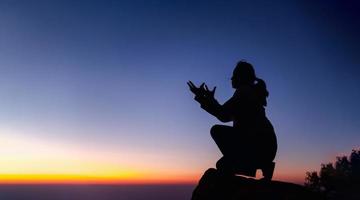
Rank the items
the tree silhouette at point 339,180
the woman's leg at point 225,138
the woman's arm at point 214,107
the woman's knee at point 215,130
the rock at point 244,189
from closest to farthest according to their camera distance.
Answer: the woman's arm at point 214,107 < the rock at point 244,189 < the woman's leg at point 225,138 < the woman's knee at point 215,130 < the tree silhouette at point 339,180

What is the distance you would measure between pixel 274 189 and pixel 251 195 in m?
0.52

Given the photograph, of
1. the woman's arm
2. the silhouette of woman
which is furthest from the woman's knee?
the woman's arm

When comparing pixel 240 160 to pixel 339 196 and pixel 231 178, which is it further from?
pixel 339 196

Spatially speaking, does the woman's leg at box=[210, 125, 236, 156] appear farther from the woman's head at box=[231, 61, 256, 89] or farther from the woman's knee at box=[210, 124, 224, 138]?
the woman's head at box=[231, 61, 256, 89]

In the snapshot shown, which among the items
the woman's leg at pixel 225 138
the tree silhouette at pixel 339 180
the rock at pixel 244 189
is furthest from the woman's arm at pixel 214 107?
the tree silhouette at pixel 339 180

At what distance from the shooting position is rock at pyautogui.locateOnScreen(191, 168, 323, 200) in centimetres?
767

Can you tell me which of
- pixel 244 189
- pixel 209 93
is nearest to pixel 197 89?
pixel 209 93

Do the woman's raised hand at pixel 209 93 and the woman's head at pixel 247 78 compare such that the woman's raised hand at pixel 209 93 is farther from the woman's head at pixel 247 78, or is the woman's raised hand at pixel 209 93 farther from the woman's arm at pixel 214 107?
the woman's head at pixel 247 78

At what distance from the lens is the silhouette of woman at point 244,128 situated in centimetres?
755

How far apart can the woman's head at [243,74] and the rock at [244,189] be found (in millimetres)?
2048

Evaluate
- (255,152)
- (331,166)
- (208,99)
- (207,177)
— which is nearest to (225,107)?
(208,99)

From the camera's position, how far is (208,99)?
24.5 feet

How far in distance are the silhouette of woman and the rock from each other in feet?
0.75

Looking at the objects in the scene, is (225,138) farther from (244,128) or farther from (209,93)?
(209,93)
